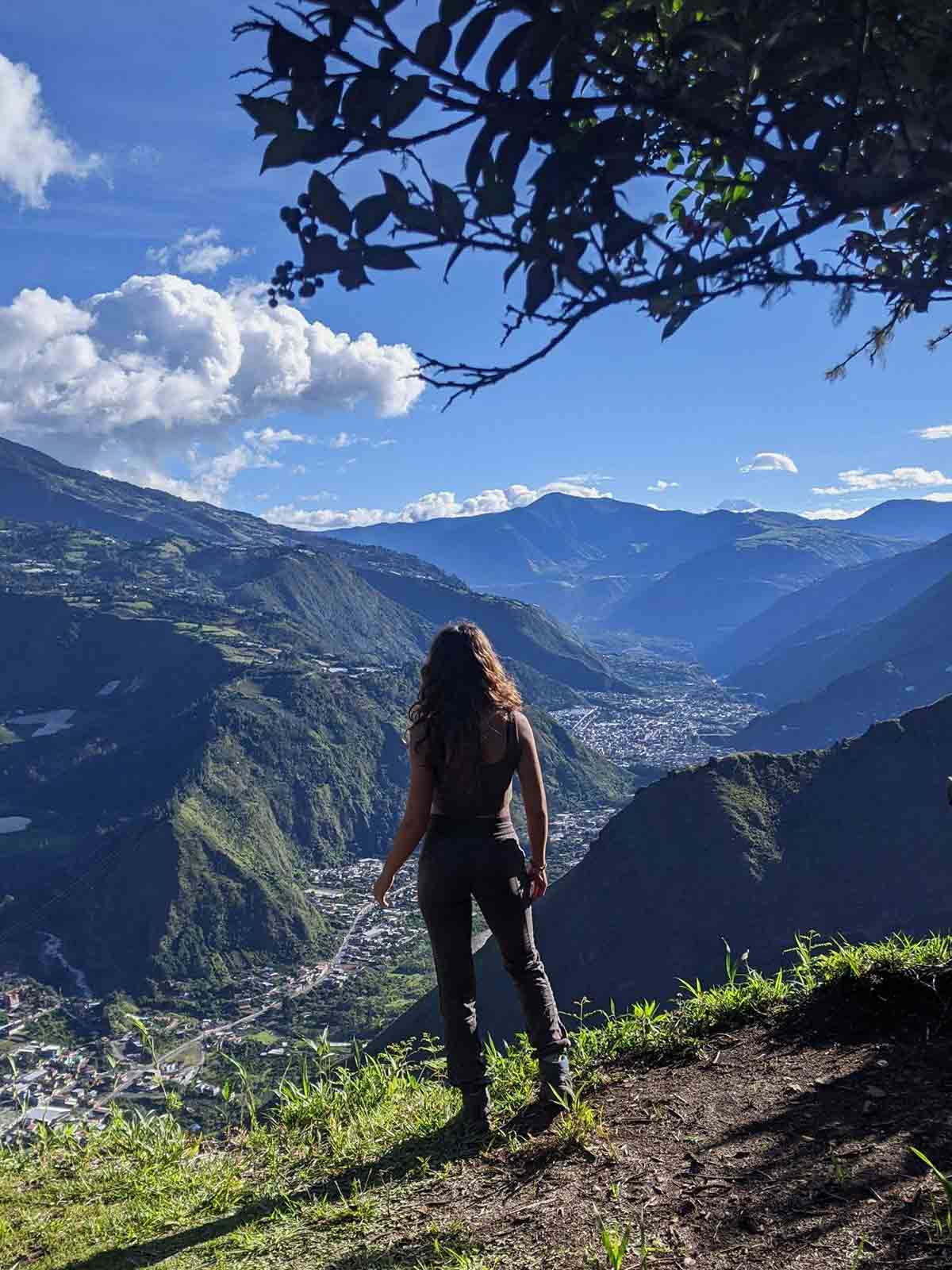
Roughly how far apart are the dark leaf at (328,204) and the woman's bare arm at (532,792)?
260cm

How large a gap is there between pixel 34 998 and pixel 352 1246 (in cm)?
11698

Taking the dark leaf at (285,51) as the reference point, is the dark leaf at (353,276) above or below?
below

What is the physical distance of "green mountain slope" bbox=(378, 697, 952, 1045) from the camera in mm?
57156

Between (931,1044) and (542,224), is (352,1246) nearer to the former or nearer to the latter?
(931,1044)

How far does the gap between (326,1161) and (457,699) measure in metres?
2.32

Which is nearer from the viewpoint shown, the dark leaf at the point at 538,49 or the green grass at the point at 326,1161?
the dark leaf at the point at 538,49

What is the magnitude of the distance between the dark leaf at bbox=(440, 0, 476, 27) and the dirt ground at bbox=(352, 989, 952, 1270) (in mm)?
3544

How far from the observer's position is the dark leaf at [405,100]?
205cm

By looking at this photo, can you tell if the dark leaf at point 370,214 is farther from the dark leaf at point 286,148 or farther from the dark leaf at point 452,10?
the dark leaf at point 452,10

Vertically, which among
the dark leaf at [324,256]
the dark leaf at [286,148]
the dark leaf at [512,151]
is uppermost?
the dark leaf at [286,148]

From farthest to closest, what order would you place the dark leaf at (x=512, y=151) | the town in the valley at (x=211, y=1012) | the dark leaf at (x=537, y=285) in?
1. the town in the valley at (x=211, y=1012)
2. the dark leaf at (x=537, y=285)
3. the dark leaf at (x=512, y=151)

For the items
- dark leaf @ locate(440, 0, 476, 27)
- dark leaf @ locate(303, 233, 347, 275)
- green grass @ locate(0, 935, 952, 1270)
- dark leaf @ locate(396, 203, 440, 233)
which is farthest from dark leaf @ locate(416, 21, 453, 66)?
green grass @ locate(0, 935, 952, 1270)

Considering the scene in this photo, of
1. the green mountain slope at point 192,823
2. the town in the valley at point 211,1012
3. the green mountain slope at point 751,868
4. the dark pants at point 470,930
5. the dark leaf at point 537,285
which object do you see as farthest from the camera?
the green mountain slope at point 192,823

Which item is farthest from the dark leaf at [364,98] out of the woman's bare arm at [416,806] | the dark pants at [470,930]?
the dark pants at [470,930]
